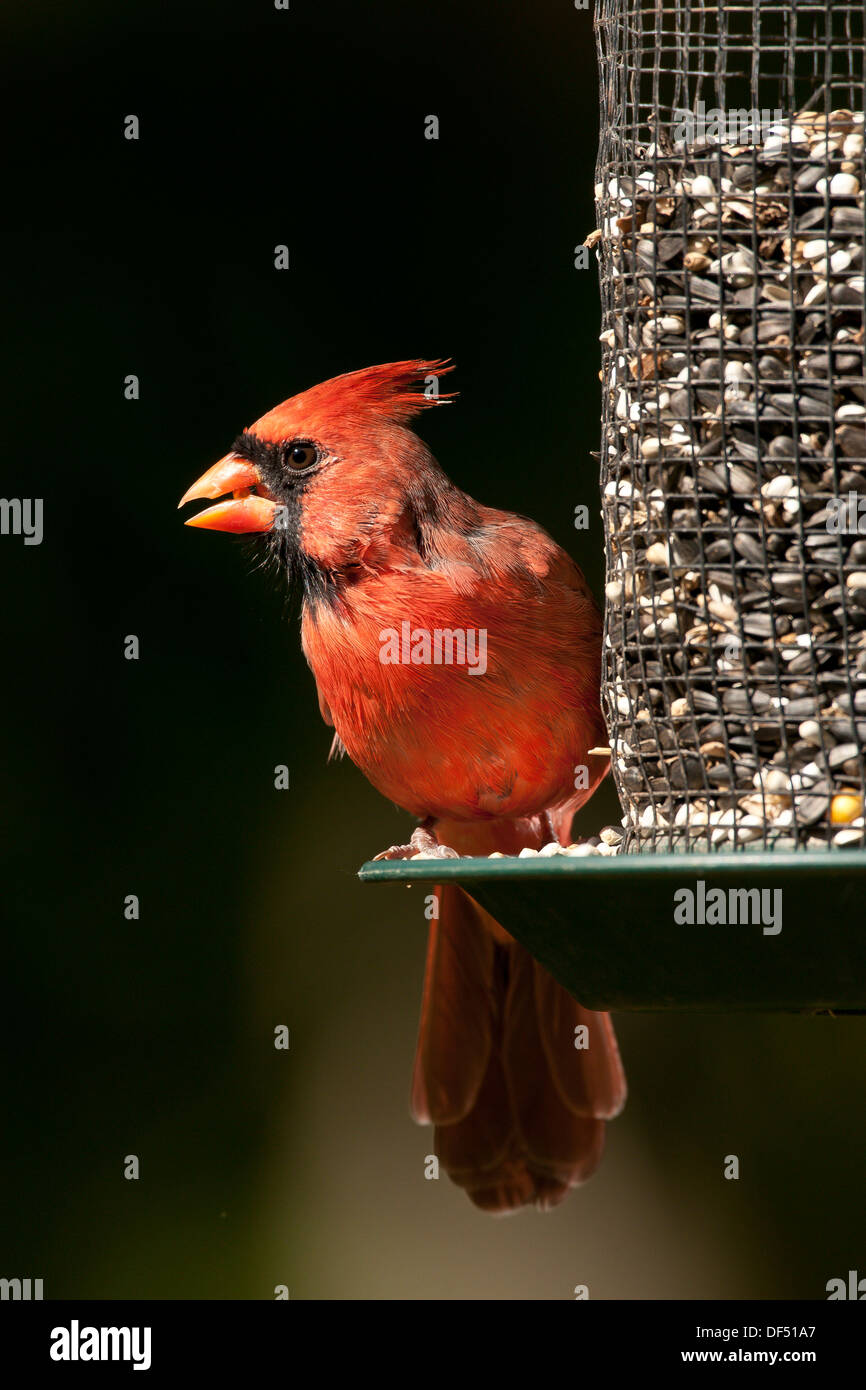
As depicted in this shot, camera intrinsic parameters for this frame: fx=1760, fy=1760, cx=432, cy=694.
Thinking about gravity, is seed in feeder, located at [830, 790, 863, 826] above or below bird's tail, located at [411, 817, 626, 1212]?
above

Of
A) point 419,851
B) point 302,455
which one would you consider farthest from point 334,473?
point 419,851

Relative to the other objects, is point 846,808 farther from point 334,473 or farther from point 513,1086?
point 513,1086

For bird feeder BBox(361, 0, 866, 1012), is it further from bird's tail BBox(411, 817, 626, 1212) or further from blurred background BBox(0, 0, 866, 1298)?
blurred background BBox(0, 0, 866, 1298)

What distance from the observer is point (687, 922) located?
242cm

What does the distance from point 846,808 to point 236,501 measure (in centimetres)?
155

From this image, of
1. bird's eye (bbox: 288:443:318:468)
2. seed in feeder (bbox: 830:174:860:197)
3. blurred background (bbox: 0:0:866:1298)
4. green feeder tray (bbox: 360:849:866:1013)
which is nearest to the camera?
green feeder tray (bbox: 360:849:866:1013)

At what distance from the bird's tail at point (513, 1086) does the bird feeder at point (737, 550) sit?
1405 mm

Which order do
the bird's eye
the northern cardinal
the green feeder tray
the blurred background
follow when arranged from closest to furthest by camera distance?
the green feeder tray, the northern cardinal, the bird's eye, the blurred background

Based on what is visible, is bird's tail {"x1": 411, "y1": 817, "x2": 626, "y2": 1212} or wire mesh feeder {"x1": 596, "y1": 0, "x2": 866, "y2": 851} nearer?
wire mesh feeder {"x1": 596, "y1": 0, "x2": 866, "y2": 851}

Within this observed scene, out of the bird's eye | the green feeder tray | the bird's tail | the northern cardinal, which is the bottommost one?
the bird's tail

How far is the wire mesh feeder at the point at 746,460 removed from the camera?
256cm

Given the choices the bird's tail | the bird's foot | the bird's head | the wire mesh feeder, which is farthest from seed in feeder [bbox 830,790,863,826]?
the bird's tail

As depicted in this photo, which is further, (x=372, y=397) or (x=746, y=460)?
(x=372, y=397)

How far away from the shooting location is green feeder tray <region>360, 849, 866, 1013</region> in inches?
88.3
